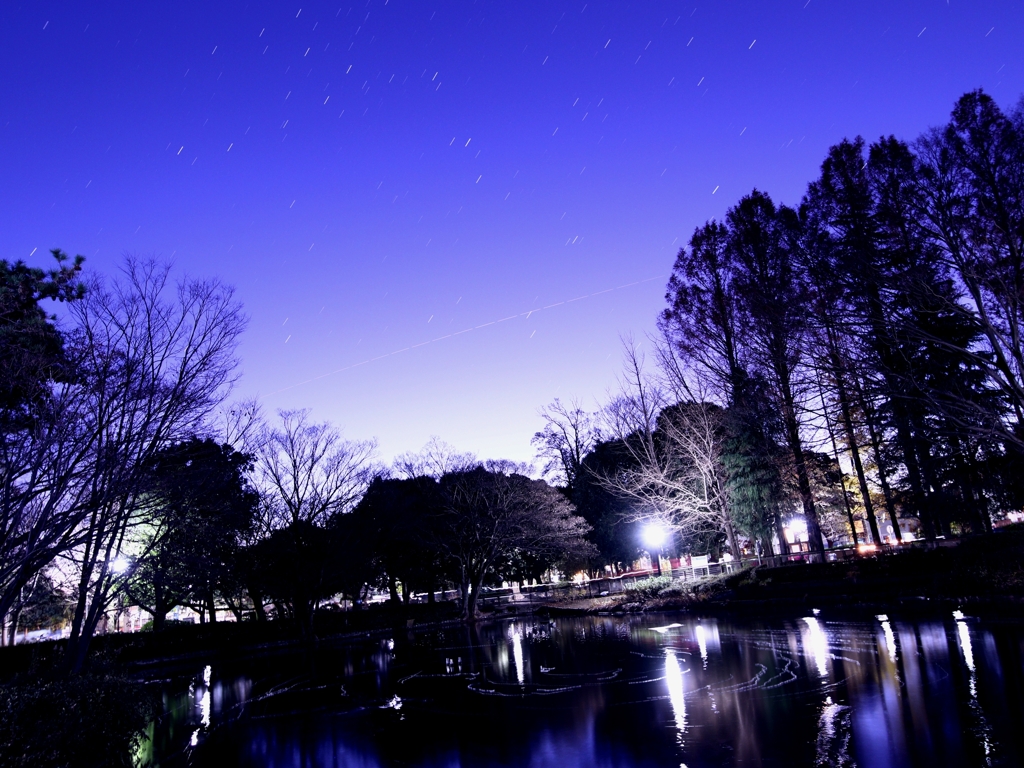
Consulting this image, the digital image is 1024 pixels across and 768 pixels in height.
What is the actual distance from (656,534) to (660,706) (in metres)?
25.4

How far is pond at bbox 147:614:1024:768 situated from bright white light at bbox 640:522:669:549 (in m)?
13.3

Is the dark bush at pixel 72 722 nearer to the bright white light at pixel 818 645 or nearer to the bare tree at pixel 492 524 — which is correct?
the bright white light at pixel 818 645

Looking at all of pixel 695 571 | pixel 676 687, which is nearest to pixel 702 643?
pixel 676 687

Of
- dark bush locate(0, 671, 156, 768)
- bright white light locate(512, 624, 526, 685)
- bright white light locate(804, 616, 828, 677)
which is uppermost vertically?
dark bush locate(0, 671, 156, 768)

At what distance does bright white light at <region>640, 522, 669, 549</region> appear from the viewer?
32.4 m

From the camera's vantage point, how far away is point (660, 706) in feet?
32.2

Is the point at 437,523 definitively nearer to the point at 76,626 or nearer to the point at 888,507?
the point at 888,507

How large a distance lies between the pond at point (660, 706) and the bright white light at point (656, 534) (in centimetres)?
1329

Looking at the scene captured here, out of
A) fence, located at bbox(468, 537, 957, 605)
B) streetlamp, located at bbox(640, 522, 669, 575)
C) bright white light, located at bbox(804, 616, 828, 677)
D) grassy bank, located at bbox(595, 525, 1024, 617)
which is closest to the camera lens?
bright white light, located at bbox(804, 616, 828, 677)

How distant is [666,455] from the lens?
3494 centimetres

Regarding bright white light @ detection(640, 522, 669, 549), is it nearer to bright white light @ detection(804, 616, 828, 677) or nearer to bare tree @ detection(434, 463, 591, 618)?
bare tree @ detection(434, 463, 591, 618)

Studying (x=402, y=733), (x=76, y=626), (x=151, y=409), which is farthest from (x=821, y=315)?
(x=76, y=626)

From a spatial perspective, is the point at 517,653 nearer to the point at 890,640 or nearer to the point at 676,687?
the point at 676,687

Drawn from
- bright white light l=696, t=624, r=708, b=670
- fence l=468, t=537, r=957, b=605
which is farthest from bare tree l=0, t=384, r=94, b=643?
fence l=468, t=537, r=957, b=605
